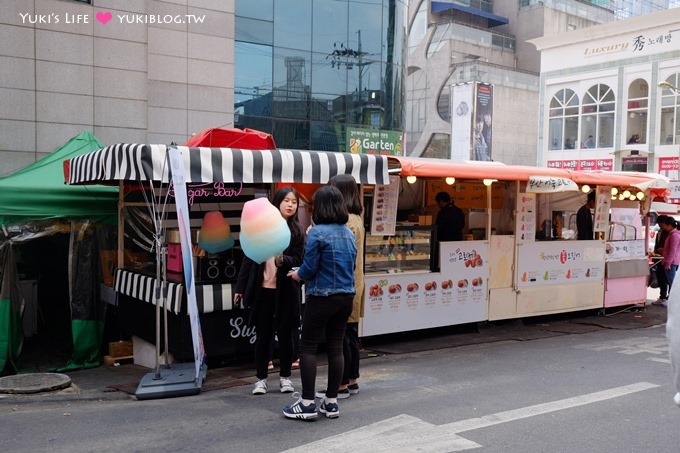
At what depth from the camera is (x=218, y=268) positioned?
22.8 ft

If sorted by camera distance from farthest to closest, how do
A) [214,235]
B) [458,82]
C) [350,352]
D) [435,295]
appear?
[458,82] → [435,295] → [214,235] → [350,352]

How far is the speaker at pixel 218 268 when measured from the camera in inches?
271

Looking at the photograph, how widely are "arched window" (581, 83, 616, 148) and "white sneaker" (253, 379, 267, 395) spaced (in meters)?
34.6

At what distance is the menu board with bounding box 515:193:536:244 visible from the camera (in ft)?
31.3

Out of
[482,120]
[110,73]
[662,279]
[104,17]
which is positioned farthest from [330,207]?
[482,120]

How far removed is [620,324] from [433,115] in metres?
44.3

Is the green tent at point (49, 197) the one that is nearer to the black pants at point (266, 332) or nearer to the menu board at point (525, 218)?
the black pants at point (266, 332)

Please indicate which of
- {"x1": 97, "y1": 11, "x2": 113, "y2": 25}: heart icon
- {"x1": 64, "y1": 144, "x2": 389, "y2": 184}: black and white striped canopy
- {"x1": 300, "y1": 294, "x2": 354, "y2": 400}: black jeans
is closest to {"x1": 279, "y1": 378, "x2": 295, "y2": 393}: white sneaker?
{"x1": 300, "y1": 294, "x2": 354, "y2": 400}: black jeans

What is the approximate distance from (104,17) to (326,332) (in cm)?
832

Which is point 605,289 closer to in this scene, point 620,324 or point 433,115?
point 620,324

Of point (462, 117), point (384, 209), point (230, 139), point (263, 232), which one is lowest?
point (263, 232)

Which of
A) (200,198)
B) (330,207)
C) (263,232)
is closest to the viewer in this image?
(330,207)

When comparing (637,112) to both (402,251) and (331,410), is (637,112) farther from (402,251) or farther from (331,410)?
(331,410)

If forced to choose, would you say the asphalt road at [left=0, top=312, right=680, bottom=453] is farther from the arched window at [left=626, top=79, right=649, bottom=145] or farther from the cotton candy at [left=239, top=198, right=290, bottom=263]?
the arched window at [left=626, top=79, right=649, bottom=145]
